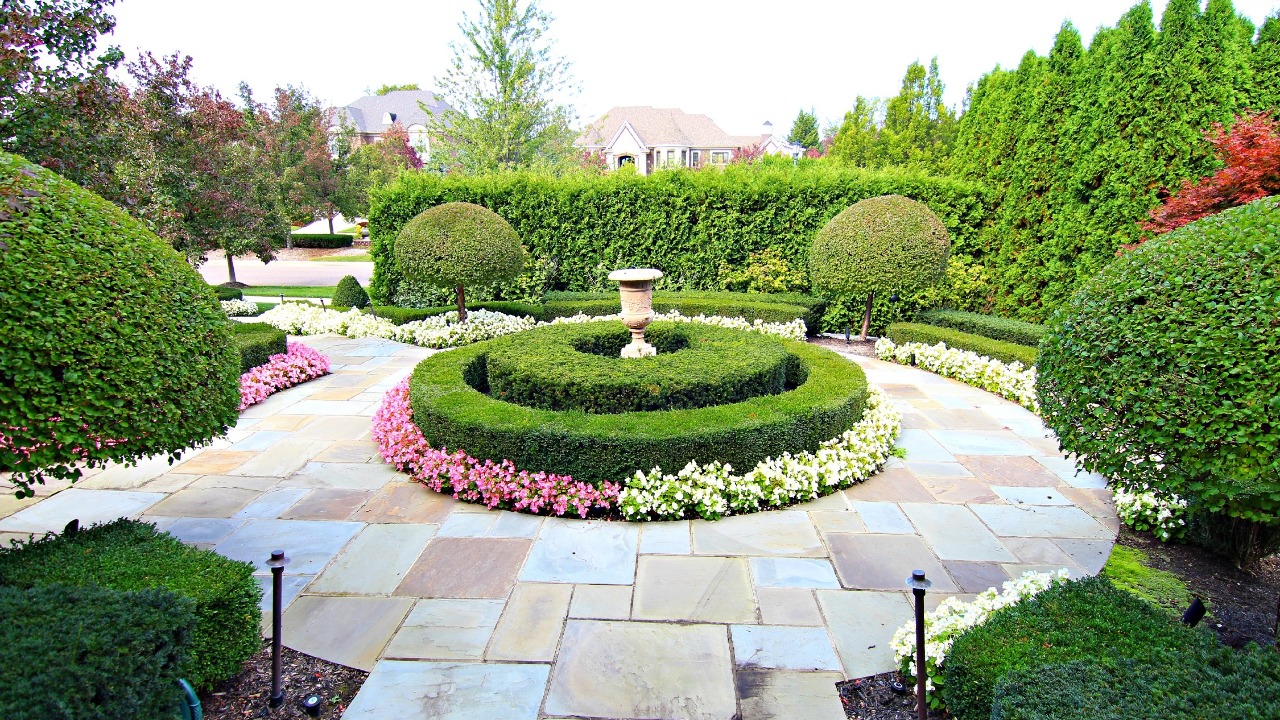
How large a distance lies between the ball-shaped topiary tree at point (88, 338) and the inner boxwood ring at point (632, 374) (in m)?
3.00

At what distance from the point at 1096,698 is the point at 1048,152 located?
10.6m

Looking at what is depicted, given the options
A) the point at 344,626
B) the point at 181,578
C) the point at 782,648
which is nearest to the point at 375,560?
the point at 344,626

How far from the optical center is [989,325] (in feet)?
32.0

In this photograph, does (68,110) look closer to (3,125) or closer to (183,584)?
(3,125)

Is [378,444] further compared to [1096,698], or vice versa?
[378,444]

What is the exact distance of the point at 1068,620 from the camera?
113 inches

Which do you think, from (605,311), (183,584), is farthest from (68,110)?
(605,311)

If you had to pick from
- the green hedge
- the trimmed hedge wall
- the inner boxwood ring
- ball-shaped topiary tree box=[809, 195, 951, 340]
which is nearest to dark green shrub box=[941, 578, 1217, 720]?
the inner boxwood ring

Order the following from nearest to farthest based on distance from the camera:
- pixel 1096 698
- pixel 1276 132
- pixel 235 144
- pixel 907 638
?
pixel 1096 698
pixel 907 638
pixel 1276 132
pixel 235 144

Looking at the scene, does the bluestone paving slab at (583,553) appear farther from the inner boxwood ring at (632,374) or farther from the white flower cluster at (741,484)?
the inner boxwood ring at (632,374)

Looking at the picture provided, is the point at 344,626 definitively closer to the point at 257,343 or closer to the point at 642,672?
the point at 642,672

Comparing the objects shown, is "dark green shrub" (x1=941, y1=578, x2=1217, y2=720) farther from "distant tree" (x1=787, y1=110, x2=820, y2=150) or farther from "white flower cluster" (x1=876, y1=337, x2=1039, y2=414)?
"distant tree" (x1=787, y1=110, x2=820, y2=150)

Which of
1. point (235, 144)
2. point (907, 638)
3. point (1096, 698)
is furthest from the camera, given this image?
point (235, 144)

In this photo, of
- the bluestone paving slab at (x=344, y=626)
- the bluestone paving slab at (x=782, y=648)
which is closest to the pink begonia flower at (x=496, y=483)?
the bluestone paving slab at (x=344, y=626)
